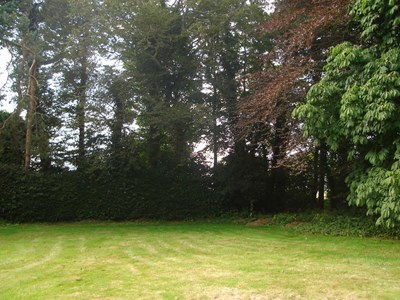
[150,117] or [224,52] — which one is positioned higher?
[224,52]

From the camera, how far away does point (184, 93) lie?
53.9ft

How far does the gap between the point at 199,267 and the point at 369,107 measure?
4182 mm

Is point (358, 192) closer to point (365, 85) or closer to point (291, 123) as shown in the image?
point (365, 85)

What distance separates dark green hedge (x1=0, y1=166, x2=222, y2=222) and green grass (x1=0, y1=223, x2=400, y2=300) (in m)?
4.17

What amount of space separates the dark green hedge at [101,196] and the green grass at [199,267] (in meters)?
4.17

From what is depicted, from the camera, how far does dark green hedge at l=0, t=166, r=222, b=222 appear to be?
568 inches

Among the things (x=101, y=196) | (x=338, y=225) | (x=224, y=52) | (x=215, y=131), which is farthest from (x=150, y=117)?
(x=338, y=225)

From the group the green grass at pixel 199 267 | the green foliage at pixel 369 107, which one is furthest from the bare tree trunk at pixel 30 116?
the green foliage at pixel 369 107

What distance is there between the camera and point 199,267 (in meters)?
6.10

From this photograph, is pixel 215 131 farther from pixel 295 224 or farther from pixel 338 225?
pixel 338 225

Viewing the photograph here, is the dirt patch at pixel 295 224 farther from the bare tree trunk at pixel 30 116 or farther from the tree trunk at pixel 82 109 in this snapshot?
the bare tree trunk at pixel 30 116

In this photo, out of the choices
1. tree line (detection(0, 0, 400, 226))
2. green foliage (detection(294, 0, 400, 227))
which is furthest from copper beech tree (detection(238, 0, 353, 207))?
green foliage (detection(294, 0, 400, 227))

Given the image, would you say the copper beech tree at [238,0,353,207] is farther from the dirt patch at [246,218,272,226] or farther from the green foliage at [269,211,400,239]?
the dirt patch at [246,218,272,226]

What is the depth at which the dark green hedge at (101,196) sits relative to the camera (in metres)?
14.4
